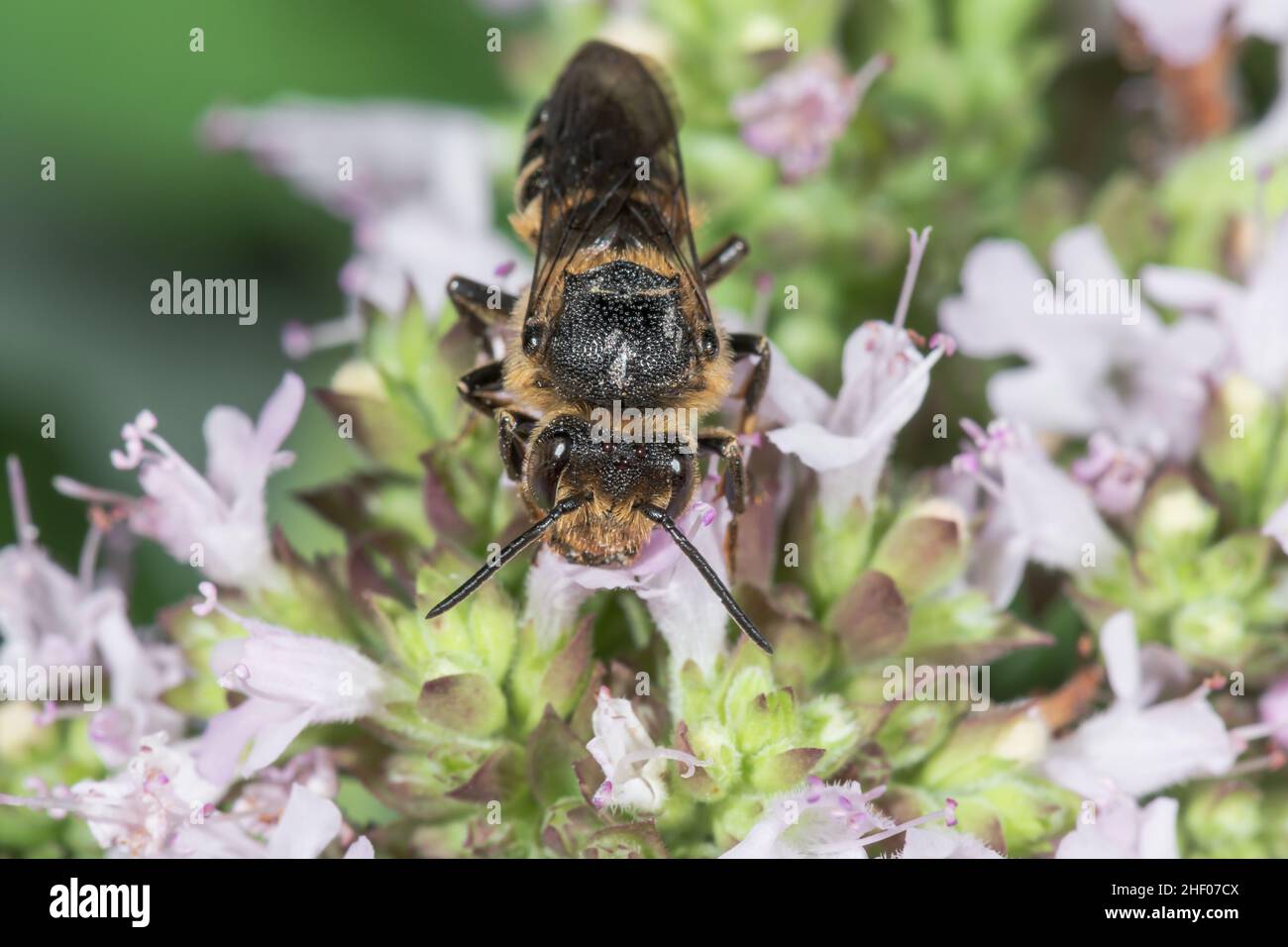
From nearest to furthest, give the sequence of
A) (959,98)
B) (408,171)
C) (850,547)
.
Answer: (850,547), (959,98), (408,171)

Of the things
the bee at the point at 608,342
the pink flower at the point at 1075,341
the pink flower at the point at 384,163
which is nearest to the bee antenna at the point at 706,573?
the bee at the point at 608,342

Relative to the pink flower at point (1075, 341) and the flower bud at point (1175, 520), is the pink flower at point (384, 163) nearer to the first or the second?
the pink flower at point (1075, 341)

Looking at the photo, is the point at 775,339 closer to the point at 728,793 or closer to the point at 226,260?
the point at 728,793

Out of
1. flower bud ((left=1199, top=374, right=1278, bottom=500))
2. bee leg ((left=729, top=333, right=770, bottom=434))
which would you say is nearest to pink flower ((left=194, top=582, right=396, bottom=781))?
bee leg ((left=729, top=333, right=770, bottom=434))

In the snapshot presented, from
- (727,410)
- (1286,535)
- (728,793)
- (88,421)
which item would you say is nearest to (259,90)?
(88,421)

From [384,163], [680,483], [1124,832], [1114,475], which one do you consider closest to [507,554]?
[680,483]

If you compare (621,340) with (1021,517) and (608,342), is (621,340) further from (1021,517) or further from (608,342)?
(1021,517)

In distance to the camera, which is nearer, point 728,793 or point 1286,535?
point 728,793
